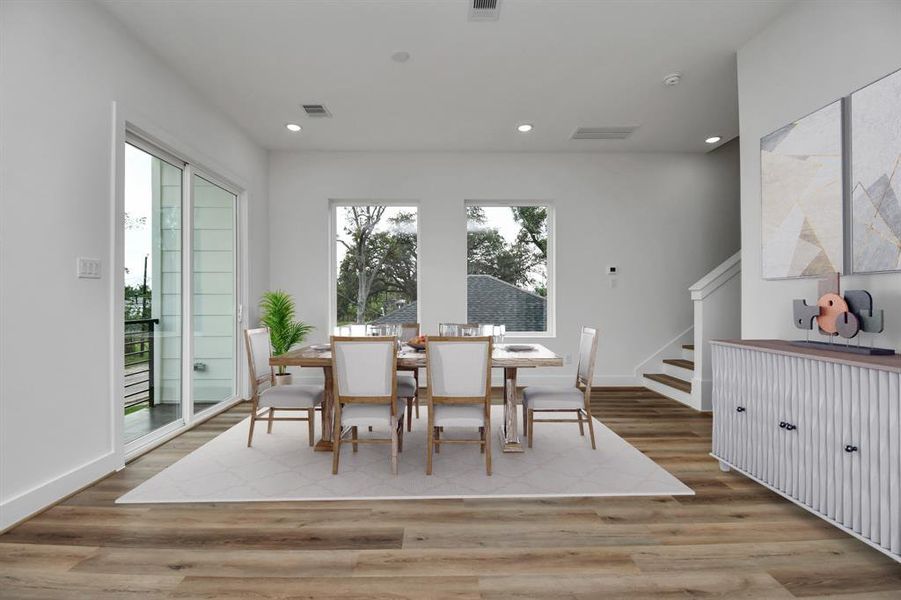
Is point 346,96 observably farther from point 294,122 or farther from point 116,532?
point 116,532

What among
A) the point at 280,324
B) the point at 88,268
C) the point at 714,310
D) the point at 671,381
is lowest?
the point at 671,381

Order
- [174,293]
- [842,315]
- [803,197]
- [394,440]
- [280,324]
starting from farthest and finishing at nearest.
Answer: [280,324] < [174,293] < [394,440] < [803,197] < [842,315]

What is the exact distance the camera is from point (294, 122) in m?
4.80

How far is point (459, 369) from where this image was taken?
2.91m

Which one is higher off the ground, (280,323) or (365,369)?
(280,323)

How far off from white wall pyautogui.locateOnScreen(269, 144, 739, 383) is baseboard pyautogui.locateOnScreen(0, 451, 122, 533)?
2973mm

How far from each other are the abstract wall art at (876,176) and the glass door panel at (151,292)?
4516mm

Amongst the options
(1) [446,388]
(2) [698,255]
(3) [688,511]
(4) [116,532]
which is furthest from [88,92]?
(2) [698,255]

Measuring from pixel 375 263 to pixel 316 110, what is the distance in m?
2.05

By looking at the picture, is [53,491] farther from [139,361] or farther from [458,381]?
[458,381]

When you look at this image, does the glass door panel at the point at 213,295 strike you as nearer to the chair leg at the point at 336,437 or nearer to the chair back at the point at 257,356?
the chair back at the point at 257,356

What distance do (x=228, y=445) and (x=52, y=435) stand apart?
119 cm

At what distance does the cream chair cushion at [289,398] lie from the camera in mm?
3336

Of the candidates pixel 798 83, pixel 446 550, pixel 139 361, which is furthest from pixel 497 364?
pixel 139 361
